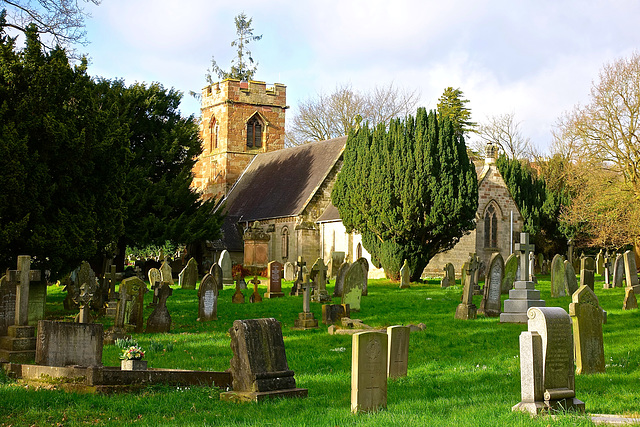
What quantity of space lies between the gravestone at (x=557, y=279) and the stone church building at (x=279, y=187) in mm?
13478

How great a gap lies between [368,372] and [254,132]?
4281cm

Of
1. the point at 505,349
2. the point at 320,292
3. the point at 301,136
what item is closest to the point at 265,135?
the point at 301,136

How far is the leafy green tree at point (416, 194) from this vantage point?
28.2m

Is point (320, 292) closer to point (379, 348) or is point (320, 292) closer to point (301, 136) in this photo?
point (379, 348)

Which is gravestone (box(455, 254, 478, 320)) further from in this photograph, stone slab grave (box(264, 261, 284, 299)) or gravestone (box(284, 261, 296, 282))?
gravestone (box(284, 261, 296, 282))

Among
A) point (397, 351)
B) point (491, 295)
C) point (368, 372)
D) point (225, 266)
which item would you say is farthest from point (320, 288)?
point (368, 372)

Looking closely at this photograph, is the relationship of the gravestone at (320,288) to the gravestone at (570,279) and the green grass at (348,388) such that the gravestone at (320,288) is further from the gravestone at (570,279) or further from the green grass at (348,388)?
the gravestone at (570,279)

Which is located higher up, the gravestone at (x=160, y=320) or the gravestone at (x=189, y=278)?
the gravestone at (x=189, y=278)

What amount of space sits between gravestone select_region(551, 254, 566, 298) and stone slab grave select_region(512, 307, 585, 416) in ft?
43.3

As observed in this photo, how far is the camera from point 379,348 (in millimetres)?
7043

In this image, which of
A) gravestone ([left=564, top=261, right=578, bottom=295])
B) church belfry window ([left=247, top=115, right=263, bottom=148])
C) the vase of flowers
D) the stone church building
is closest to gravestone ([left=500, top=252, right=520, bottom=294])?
gravestone ([left=564, top=261, right=578, bottom=295])

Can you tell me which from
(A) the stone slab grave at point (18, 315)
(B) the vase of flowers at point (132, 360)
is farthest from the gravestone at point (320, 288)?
(B) the vase of flowers at point (132, 360)

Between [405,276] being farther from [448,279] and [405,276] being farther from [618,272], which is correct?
[618,272]

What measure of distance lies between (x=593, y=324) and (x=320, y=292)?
11668mm
